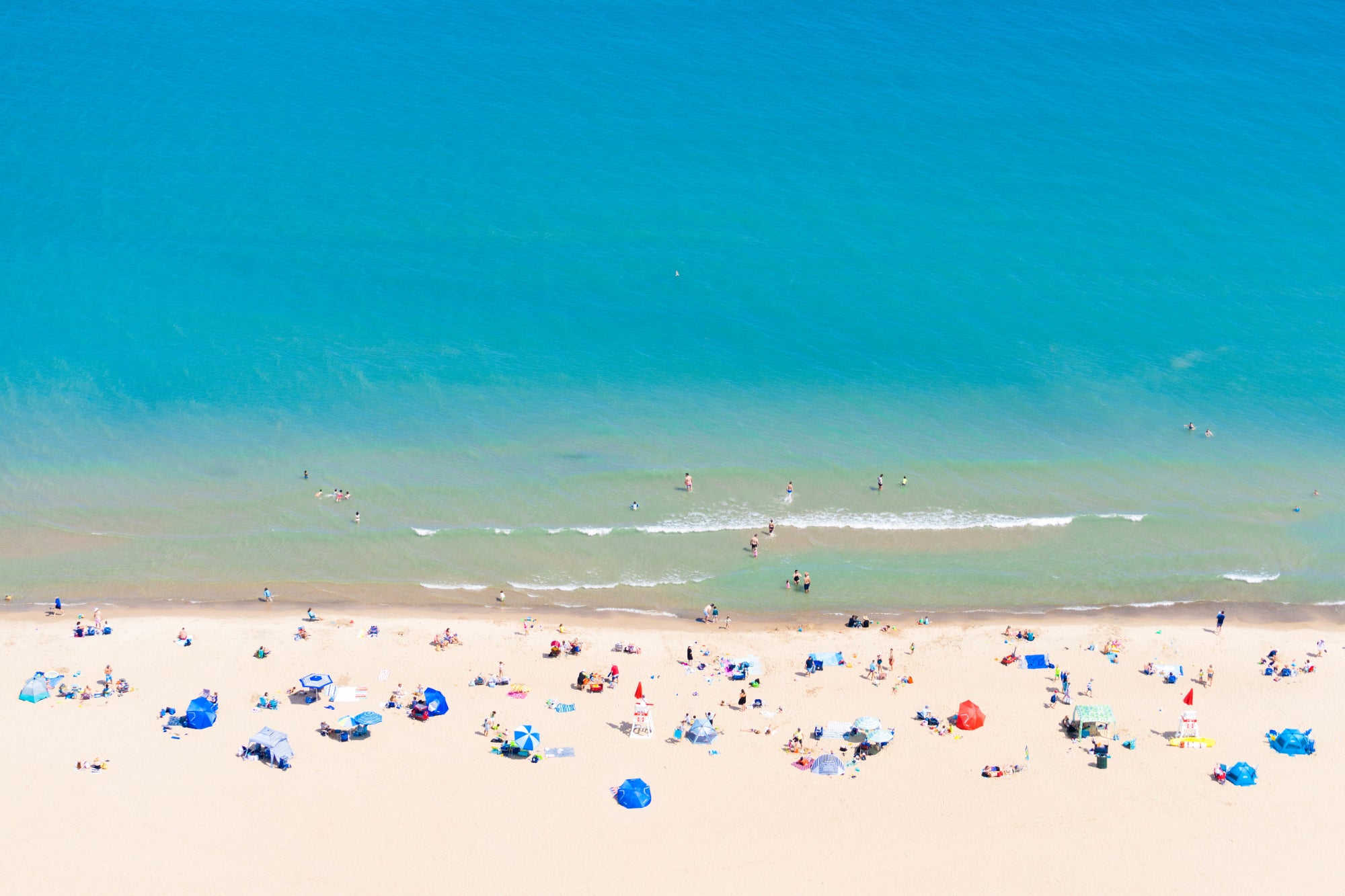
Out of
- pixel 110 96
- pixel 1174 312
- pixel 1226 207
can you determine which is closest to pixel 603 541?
pixel 1174 312

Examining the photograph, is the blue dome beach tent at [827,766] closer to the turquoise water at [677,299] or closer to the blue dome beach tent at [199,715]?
the turquoise water at [677,299]

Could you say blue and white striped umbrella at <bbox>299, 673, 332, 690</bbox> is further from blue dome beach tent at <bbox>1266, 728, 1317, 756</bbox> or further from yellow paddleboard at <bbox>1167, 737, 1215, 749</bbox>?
blue dome beach tent at <bbox>1266, 728, 1317, 756</bbox>

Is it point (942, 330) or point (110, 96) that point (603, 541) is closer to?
point (942, 330)

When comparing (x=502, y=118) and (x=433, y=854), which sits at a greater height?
(x=502, y=118)

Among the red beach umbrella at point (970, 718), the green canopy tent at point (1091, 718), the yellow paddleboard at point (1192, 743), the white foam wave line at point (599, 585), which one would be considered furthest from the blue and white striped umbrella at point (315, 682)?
the yellow paddleboard at point (1192, 743)

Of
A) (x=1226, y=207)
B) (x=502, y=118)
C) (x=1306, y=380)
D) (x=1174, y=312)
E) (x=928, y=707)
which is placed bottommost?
(x=928, y=707)

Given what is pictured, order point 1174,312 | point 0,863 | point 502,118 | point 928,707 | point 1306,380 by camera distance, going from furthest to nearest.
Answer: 1. point 502,118
2. point 1174,312
3. point 1306,380
4. point 928,707
5. point 0,863

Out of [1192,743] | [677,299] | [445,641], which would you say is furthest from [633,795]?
[677,299]

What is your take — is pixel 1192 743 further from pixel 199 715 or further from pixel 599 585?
pixel 199 715
